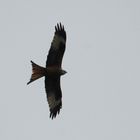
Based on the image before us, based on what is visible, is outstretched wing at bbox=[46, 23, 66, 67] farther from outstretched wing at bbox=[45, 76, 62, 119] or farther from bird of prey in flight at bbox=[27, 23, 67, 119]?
outstretched wing at bbox=[45, 76, 62, 119]

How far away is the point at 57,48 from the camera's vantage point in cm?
1065

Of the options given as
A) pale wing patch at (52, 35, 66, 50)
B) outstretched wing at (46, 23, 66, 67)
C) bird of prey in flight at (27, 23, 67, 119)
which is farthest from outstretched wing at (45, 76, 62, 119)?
pale wing patch at (52, 35, 66, 50)

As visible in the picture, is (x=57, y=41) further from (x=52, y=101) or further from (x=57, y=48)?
(x=52, y=101)

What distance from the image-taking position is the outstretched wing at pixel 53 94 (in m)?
10.8

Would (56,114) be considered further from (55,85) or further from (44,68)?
(44,68)

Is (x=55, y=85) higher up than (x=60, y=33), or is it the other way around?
(x=60, y=33)

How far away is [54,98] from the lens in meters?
11.1

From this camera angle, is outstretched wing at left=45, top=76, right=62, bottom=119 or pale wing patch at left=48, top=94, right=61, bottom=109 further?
pale wing patch at left=48, top=94, right=61, bottom=109

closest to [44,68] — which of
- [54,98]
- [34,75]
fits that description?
[34,75]

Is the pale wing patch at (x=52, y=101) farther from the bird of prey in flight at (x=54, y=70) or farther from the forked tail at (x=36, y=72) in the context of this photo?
the forked tail at (x=36, y=72)

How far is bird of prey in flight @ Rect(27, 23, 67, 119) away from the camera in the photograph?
10438 mm

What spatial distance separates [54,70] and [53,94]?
836 millimetres

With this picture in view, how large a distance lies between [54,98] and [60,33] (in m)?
1.98

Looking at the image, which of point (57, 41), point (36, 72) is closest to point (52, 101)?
point (36, 72)
